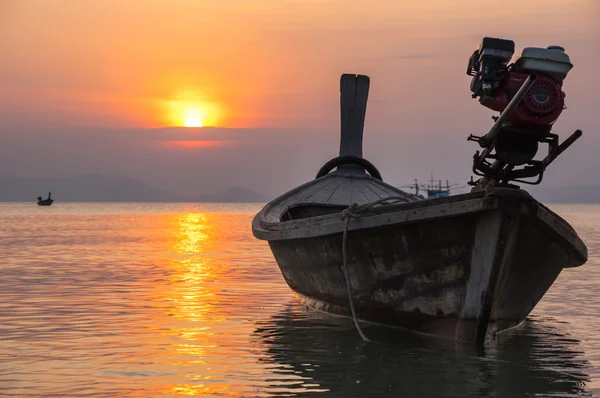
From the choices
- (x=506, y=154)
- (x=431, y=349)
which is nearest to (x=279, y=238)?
(x=431, y=349)

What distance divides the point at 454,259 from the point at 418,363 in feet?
5.24

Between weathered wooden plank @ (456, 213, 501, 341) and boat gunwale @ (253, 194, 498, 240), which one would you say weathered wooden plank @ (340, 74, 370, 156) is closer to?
boat gunwale @ (253, 194, 498, 240)

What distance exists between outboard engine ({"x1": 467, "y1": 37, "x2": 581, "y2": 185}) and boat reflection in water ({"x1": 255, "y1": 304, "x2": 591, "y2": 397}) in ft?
8.39

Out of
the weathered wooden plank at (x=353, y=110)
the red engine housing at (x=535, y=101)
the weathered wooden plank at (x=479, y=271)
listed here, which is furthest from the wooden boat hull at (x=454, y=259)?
the weathered wooden plank at (x=353, y=110)

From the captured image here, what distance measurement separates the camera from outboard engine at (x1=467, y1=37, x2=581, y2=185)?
1097cm

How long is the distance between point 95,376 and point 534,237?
6.29m

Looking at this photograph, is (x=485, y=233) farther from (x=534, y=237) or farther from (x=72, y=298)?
(x=72, y=298)

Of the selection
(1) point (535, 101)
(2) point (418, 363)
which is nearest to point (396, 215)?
(2) point (418, 363)

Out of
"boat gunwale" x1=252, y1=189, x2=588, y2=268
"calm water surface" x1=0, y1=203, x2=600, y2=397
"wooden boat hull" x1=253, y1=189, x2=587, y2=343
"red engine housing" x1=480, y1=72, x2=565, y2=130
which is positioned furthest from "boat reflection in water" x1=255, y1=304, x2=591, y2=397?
"red engine housing" x1=480, y1=72, x2=565, y2=130

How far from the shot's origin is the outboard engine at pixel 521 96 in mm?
10969

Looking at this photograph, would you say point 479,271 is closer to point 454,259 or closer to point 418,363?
point 454,259

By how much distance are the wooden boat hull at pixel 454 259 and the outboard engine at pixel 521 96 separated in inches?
22.9

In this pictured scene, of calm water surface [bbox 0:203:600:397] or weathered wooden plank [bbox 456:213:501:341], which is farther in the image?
weathered wooden plank [bbox 456:213:501:341]

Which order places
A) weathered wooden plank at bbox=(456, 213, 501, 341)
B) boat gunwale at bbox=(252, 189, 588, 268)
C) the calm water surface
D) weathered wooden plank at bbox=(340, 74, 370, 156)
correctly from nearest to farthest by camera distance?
the calm water surface → boat gunwale at bbox=(252, 189, 588, 268) → weathered wooden plank at bbox=(456, 213, 501, 341) → weathered wooden plank at bbox=(340, 74, 370, 156)
